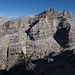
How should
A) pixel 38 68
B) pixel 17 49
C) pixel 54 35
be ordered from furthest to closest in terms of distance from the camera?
pixel 54 35 → pixel 17 49 → pixel 38 68

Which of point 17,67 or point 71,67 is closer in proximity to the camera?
point 71,67

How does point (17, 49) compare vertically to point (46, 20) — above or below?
below

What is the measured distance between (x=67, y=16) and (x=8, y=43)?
61.8m

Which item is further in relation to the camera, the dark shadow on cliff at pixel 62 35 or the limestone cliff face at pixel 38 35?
A: the dark shadow on cliff at pixel 62 35

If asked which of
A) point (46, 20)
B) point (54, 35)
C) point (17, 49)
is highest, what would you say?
point (46, 20)

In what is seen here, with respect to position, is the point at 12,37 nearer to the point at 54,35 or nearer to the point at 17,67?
the point at 54,35

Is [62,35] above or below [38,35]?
below

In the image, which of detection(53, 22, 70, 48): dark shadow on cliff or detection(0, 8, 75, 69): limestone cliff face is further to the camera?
detection(53, 22, 70, 48): dark shadow on cliff

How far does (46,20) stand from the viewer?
6452 inches

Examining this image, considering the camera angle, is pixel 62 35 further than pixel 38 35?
Yes

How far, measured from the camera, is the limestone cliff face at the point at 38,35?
463ft

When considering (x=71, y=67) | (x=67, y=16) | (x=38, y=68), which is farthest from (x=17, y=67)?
(x=67, y=16)

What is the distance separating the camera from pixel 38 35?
152m

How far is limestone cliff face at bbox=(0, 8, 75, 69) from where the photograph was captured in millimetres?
141175
